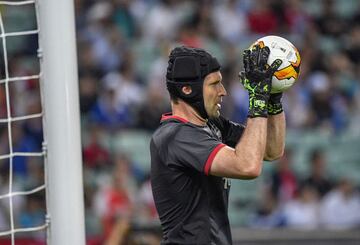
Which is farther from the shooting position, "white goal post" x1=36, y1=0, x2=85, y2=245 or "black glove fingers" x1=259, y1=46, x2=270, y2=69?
"white goal post" x1=36, y1=0, x2=85, y2=245

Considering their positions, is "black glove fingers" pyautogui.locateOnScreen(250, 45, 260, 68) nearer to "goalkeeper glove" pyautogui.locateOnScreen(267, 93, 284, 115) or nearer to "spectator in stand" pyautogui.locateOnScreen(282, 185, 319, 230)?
"goalkeeper glove" pyautogui.locateOnScreen(267, 93, 284, 115)

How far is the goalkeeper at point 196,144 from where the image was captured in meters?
4.51

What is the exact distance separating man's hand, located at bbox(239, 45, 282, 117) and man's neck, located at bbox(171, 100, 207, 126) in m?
0.29

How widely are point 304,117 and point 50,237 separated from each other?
6.52m

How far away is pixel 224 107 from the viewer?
416 inches

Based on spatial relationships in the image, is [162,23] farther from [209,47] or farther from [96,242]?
[96,242]

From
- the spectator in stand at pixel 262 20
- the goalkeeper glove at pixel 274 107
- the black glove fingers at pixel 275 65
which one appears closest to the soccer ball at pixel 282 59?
the black glove fingers at pixel 275 65

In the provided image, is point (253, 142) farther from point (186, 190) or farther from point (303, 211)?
point (303, 211)

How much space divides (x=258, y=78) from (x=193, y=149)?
18.4 inches

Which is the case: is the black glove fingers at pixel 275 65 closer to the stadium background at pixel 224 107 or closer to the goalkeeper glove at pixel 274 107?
the goalkeeper glove at pixel 274 107

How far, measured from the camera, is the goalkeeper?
4512mm

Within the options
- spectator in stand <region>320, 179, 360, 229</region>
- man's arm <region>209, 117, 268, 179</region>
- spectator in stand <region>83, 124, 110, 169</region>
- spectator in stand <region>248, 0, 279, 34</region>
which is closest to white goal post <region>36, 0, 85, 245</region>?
man's arm <region>209, 117, 268, 179</region>

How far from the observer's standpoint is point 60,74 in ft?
15.6

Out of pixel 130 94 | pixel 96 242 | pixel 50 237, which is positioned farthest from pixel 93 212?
pixel 50 237
